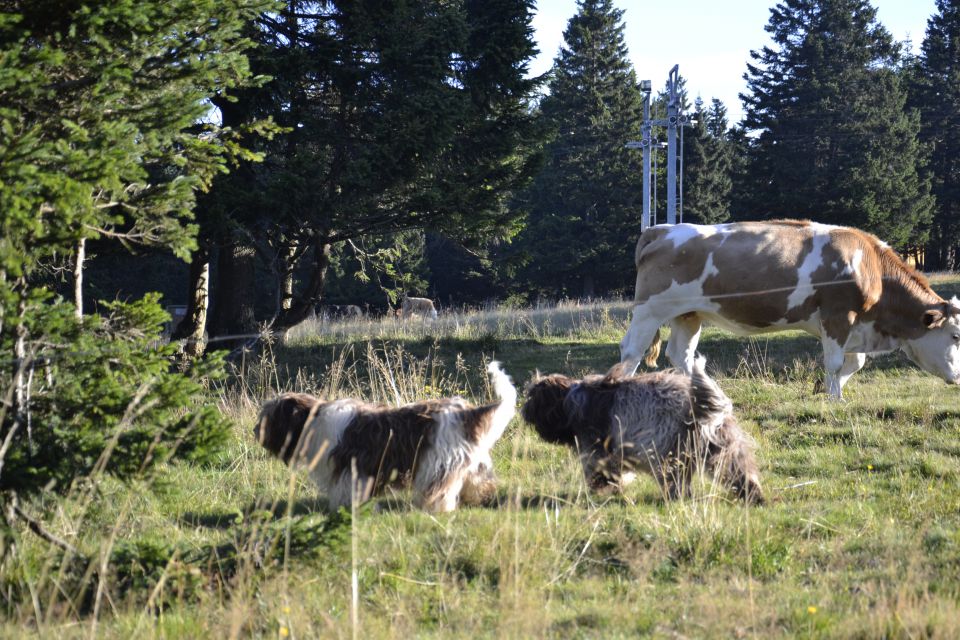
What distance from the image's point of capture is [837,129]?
3994 cm

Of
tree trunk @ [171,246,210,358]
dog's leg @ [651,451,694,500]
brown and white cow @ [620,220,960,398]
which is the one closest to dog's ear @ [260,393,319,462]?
dog's leg @ [651,451,694,500]

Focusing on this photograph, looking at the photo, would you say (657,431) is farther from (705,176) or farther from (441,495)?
(705,176)

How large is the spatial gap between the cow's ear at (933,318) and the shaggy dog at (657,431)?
503 cm

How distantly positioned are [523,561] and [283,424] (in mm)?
2184

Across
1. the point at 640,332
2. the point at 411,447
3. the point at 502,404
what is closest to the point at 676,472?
the point at 502,404

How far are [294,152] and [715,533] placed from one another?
11.5 metres

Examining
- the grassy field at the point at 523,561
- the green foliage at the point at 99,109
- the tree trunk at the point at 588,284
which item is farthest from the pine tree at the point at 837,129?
the green foliage at the point at 99,109

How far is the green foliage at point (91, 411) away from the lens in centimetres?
419

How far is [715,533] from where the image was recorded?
469 cm

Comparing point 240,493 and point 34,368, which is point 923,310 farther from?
point 34,368

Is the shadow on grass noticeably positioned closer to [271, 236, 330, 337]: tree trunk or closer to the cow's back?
the cow's back

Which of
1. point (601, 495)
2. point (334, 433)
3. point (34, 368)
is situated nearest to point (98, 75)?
point (34, 368)

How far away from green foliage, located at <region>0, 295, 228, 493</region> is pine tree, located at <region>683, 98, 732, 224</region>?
41391 millimetres

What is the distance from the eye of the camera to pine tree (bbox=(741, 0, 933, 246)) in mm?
38719
